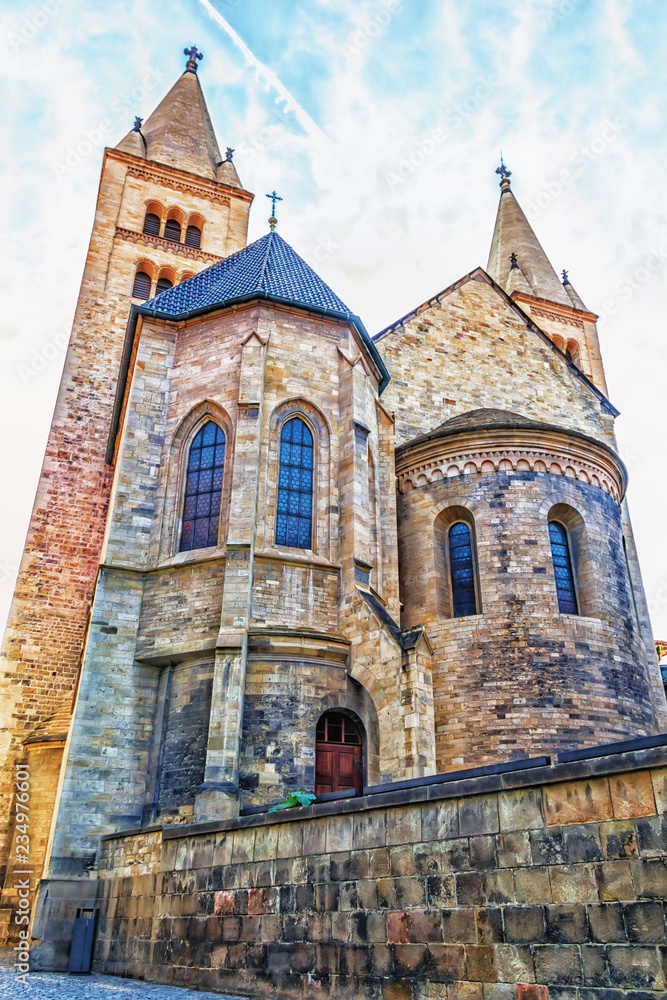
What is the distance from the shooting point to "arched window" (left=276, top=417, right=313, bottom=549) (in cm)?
1614

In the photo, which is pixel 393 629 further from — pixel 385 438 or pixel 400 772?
Result: pixel 385 438

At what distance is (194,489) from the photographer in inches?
661

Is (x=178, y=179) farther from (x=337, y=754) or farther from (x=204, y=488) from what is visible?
(x=337, y=754)

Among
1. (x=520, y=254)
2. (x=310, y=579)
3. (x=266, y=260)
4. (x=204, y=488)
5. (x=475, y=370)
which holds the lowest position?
(x=310, y=579)

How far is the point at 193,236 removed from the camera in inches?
1320

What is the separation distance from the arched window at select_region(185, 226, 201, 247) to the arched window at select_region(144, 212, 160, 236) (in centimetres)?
124

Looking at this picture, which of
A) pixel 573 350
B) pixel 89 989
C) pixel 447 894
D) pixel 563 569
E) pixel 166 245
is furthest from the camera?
pixel 573 350

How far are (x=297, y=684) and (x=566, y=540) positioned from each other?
7.72 metres

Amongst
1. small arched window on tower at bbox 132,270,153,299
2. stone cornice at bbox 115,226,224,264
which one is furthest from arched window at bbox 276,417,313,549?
stone cornice at bbox 115,226,224,264

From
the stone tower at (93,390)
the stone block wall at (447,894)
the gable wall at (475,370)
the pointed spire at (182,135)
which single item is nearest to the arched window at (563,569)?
the gable wall at (475,370)

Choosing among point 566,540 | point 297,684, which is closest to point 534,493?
point 566,540

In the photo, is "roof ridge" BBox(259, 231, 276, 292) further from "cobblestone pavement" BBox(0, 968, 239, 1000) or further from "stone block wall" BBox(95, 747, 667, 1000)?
"cobblestone pavement" BBox(0, 968, 239, 1000)

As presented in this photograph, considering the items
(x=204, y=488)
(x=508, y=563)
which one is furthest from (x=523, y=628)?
(x=204, y=488)

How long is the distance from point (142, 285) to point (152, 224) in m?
3.59
